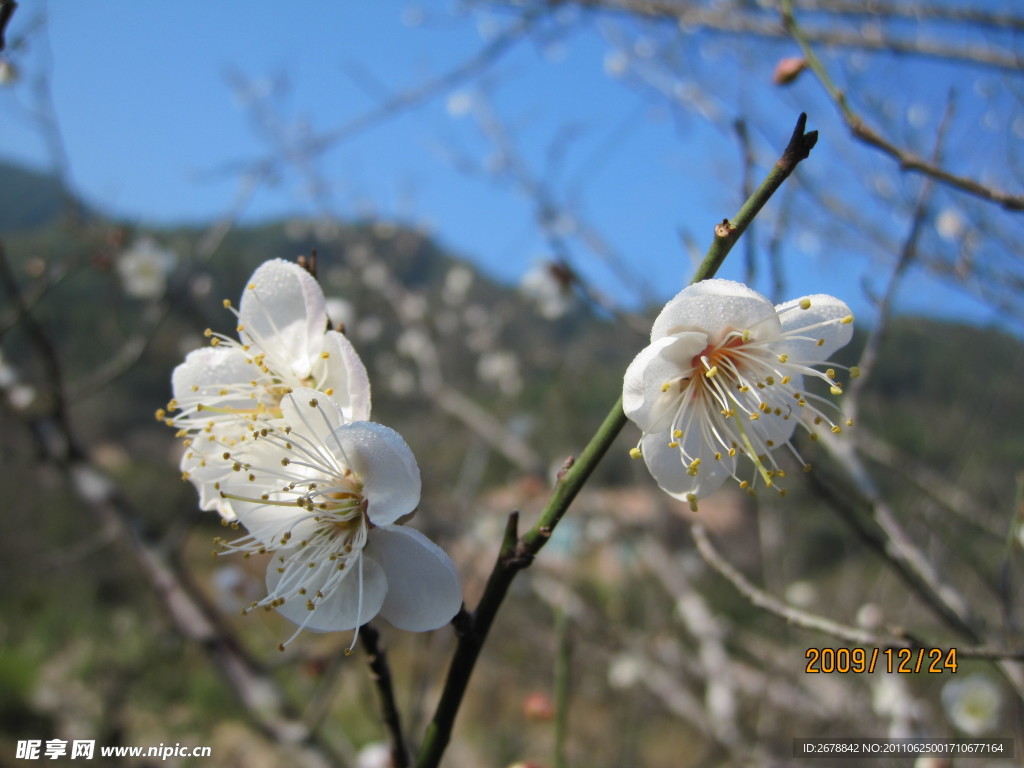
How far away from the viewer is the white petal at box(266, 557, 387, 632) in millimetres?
643

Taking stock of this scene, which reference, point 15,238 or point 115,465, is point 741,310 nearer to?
point 15,238

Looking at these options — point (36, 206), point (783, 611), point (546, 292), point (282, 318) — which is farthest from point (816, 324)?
point (36, 206)

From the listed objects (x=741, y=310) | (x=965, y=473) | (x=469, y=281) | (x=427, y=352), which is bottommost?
(x=469, y=281)

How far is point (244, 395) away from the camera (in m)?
0.79

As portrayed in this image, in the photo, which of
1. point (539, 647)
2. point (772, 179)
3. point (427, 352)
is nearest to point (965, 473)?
point (539, 647)

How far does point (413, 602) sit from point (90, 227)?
9.52ft

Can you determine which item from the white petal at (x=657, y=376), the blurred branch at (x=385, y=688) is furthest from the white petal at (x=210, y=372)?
the white petal at (x=657, y=376)

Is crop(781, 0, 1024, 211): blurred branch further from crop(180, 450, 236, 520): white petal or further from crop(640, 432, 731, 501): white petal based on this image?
crop(180, 450, 236, 520): white petal

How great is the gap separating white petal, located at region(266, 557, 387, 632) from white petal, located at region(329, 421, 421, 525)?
0.20 feet

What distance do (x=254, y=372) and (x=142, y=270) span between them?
13.2 ft

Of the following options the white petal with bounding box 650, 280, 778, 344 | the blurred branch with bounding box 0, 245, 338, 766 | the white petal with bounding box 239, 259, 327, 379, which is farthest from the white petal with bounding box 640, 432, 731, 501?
the blurred branch with bounding box 0, 245, 338, 766

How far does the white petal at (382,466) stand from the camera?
0.61 meters

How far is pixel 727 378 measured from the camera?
811 millimetres

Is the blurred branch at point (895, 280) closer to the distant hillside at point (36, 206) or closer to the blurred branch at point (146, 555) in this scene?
the blurred branch at point (146, 555)
